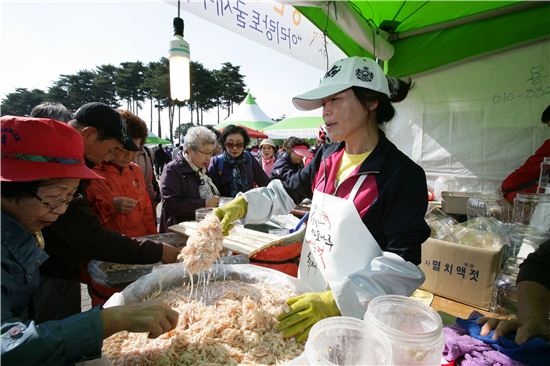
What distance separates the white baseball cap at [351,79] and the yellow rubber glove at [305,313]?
3.13 feet

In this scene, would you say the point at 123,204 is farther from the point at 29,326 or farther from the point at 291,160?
the point at 291,160

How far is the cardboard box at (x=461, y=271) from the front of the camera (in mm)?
1814

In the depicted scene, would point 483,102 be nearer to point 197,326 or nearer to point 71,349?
point 197,326

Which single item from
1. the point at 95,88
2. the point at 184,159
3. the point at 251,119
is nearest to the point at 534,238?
the point at 184,159

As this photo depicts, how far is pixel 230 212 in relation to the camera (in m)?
1.88

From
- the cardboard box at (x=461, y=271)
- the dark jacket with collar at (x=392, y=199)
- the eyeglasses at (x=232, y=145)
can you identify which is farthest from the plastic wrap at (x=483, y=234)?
the eyeglasses at (x=232, y=145)

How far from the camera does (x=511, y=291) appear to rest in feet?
5.48

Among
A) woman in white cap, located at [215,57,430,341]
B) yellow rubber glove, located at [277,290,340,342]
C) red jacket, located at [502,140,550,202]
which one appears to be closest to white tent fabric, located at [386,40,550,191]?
red jacket, located at [502,140,550,202]

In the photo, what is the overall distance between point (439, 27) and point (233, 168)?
337 cm

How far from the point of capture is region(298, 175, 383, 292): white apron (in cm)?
136

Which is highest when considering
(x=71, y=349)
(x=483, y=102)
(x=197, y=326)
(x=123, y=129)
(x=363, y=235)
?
(x=483, y=102)

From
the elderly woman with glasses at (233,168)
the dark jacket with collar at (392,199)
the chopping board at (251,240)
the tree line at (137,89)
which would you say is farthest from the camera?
the tree line at (137,89)

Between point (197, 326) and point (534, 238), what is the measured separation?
81.3 inches

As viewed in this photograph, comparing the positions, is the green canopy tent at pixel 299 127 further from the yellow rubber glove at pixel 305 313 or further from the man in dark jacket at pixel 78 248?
the yellow rubber glove at pixel 305 313
